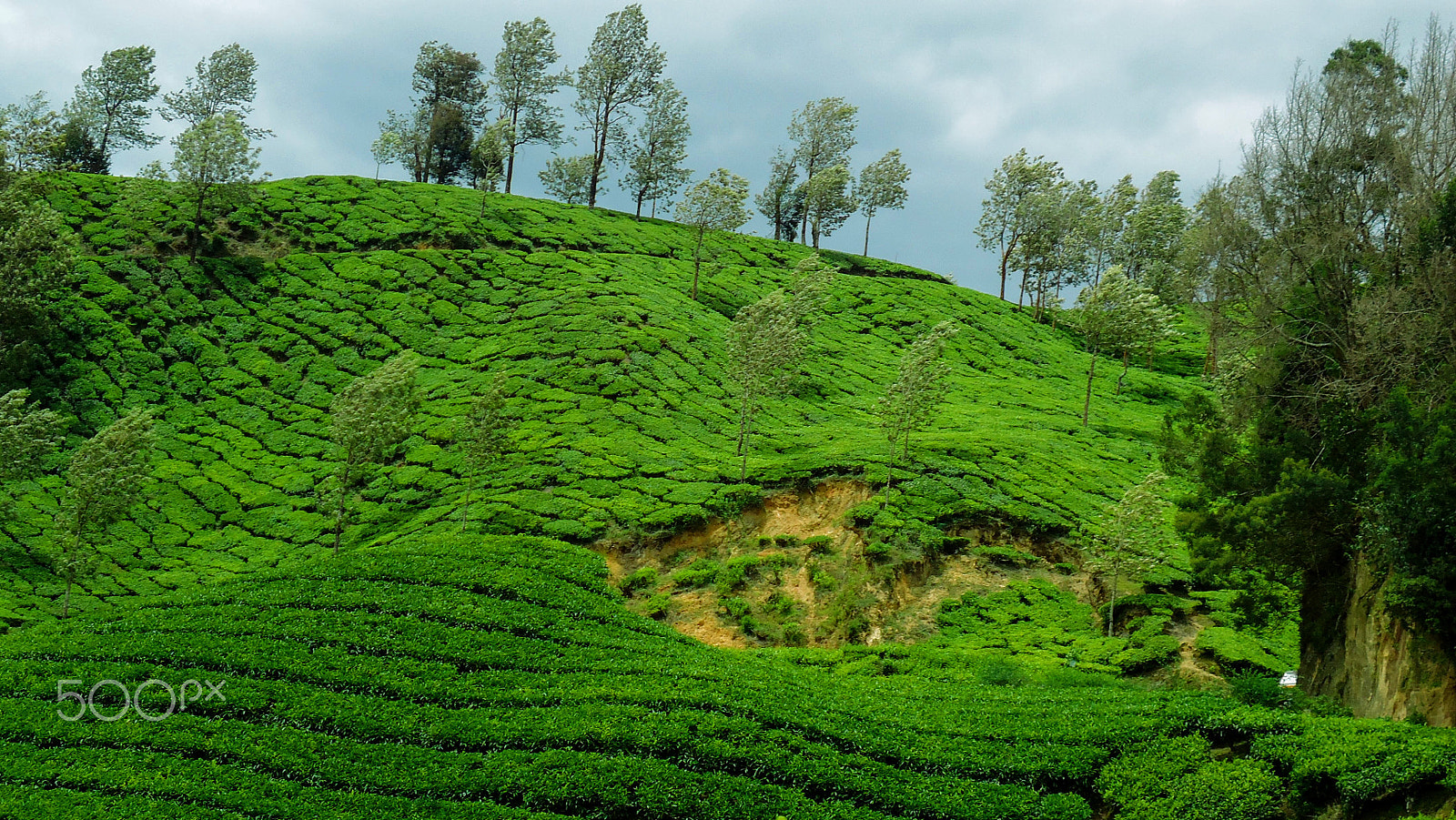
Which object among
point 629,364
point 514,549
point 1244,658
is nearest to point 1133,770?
point 1244,658

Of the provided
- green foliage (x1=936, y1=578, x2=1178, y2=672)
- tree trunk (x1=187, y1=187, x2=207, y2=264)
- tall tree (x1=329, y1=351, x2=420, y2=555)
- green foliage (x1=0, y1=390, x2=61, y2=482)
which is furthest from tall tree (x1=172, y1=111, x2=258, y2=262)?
green foliage (x1=936, y1=578, x2=1178, y2=672)

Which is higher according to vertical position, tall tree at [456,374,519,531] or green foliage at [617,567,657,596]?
tall tree at [456,374,519,531]

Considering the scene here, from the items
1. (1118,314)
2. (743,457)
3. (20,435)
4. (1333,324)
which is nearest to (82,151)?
(20,435)

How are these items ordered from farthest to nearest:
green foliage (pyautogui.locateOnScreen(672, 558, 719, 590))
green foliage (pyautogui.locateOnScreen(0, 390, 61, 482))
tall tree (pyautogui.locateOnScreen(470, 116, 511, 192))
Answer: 1. tall tree (pyautogui.locateOnScreen(470, 116, 511, 192))
2. green foliage (pyautogui.locateOnScreen(0, 390, 61, 482))
3. green foliage (pyautogui.locateOnScreen(672, 558, 719, 590))

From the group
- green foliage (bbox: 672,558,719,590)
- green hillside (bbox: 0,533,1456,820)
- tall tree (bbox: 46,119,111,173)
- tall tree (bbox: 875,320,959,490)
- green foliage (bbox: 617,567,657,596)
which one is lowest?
green hillside (bbox: 0,533,1456,820)

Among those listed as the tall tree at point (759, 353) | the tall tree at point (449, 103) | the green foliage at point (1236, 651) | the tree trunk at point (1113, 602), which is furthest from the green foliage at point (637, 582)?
the tall tree at point (449, 103)

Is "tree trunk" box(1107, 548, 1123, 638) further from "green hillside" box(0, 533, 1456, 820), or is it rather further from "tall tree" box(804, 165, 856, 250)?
"tall tree" box(804, 165, 856, 250)

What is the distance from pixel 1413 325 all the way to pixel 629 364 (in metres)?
32.5

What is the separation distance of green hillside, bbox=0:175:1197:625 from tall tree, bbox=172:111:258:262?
251 cm

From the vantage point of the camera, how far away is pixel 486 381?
143 ft

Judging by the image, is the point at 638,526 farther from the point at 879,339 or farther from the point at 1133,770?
the point at 879,339

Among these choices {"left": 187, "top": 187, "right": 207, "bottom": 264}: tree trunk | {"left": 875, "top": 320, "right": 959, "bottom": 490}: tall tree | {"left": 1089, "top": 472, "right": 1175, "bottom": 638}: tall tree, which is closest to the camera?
{"left": 1089, "top": 472, "right": 1175, "bottom": 638}: tall tree

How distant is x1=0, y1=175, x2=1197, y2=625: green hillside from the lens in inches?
1319

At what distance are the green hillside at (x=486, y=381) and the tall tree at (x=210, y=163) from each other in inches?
98.9
